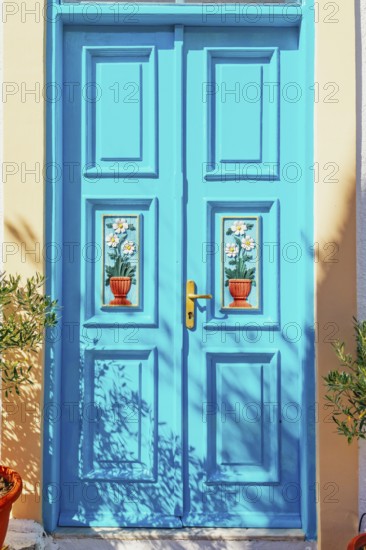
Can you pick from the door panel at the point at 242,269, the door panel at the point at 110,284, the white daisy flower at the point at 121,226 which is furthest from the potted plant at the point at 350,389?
the white daisy flower at the point at 121,226

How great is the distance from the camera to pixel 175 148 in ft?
10.6

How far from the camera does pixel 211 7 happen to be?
3.17 metres

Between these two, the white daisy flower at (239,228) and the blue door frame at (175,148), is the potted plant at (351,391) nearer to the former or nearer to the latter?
the blue door frame at (175,148)

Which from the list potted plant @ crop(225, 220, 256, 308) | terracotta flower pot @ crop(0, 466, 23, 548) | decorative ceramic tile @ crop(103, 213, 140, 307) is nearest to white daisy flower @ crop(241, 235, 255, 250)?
potted plant @ crop(225, 220, 256, 308)

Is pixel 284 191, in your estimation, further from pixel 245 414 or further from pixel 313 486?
pixel 313 486

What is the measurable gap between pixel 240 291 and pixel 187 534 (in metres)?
1.28

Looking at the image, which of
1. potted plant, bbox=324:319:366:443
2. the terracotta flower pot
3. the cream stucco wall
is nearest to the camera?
the terracotta flower pot

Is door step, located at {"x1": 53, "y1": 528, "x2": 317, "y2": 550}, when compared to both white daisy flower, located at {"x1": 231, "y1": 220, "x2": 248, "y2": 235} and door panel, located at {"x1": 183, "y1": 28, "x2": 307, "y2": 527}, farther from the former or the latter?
white daisy flower, located at {"x1": 231, "y1": 220, "x2": 248, "y2": 235}

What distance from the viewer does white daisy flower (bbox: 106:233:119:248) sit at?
10.6ft

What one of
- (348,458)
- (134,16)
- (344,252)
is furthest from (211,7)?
(348,458)

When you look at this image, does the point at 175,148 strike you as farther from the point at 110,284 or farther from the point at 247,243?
the point at 110,284

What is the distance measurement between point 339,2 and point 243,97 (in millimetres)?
662

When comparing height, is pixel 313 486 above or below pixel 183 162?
below

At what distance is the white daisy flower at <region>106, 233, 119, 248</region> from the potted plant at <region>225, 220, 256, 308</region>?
59 centimetres
